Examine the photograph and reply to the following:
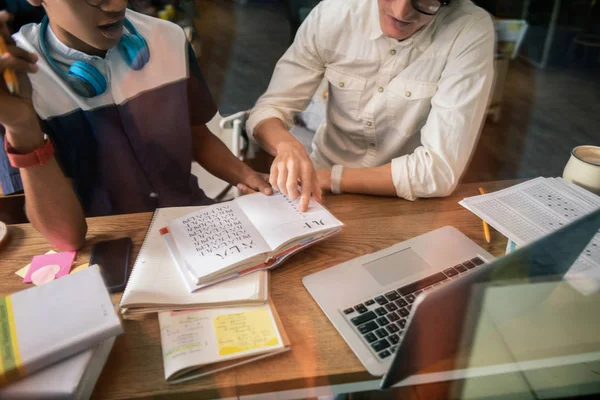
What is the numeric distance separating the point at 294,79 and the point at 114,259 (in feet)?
2.35

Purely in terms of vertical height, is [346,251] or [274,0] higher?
[274,0]

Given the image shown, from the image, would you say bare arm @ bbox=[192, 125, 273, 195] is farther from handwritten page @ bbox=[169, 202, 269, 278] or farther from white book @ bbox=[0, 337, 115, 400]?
white book @ bbox=[0, 337, 115, 400]

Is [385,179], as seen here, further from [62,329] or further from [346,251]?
[62,329]

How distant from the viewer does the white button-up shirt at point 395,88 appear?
3.49ft

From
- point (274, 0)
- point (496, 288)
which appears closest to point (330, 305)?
point (496, 288)

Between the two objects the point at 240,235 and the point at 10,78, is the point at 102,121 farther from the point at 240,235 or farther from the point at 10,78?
the point at 240,235

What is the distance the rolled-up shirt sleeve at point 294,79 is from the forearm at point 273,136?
2cm

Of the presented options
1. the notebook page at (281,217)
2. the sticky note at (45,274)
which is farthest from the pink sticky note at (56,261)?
the notebook page at (281,217)

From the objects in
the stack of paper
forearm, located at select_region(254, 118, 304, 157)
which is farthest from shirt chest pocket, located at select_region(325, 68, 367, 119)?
the stack of paper

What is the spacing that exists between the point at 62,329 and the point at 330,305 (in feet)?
1.36

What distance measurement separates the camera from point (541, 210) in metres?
0.93

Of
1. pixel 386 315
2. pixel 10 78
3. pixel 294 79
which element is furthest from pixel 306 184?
pixel 10 78

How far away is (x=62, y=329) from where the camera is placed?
25.1 inches

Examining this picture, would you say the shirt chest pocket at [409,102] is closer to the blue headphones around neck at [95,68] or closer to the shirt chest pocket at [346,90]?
the shirt chest pocket at [346,90]
